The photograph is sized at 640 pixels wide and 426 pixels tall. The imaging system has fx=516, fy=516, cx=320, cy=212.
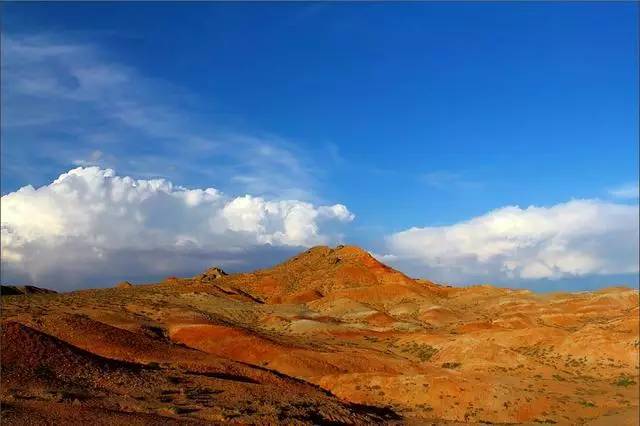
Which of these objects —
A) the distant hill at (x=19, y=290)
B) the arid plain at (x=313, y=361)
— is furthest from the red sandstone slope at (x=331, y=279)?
the distant hill at (x=19, y=290)

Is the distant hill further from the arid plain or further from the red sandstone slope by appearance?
the red sandstone slope

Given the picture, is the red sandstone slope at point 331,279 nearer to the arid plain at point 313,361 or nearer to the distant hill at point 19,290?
the arid plain at point 313,361

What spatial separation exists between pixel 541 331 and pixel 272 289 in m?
62.0

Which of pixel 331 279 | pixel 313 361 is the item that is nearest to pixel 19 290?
pixel 331 279

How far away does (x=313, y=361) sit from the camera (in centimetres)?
4594

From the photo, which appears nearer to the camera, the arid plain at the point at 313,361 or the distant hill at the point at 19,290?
the arid plain at the point at 313,361

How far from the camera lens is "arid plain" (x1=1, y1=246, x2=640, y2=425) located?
25.6 metres

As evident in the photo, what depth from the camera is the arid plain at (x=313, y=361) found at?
83.9ft

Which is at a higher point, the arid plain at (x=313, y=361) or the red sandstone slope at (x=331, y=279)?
the red sandstone slope at (x=331, y=279)

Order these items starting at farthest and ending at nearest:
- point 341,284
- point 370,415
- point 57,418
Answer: point 341,284, point 370,415, point 57,418

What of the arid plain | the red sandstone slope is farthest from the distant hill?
the red sandstone slope

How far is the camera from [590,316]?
3054 inches

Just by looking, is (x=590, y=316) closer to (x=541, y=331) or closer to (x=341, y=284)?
(x=541, y=331)

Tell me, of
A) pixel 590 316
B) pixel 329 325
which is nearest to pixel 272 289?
pixel 329 325
